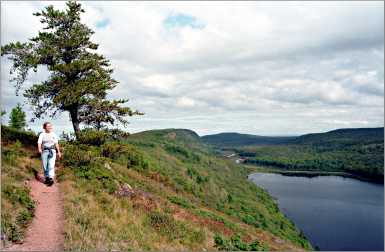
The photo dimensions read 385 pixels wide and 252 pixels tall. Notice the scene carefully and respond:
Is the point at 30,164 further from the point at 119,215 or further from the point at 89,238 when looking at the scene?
the point at 89,238

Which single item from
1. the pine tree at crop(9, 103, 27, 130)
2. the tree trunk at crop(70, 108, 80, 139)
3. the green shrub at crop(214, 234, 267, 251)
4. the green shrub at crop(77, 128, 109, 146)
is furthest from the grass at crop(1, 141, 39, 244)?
the pine tree at crop(9, 103, 27, 130)

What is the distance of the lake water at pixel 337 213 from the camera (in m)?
106

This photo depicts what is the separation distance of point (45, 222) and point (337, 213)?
13809 cm

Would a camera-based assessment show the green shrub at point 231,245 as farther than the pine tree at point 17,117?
No

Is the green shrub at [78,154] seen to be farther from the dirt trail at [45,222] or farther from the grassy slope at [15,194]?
the dirt trail at [45,222]

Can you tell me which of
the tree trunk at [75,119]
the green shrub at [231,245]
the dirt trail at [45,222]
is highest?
the tree trunk at [75,119]

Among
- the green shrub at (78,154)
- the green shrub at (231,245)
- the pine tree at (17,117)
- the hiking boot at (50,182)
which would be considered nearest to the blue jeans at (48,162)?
the hiking boot at (50,182)

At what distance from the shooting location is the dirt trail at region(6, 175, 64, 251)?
11094 millimetres

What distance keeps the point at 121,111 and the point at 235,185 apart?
5548 inches

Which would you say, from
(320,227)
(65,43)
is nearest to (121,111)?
(65,43)

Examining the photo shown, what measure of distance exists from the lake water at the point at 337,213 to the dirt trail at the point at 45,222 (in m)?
97.7

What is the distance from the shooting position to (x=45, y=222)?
43.0 ft

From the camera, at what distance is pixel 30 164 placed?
1972 centimetres

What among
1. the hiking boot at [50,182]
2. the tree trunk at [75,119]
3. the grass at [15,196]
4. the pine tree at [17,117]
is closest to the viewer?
the grass at [15,196]
